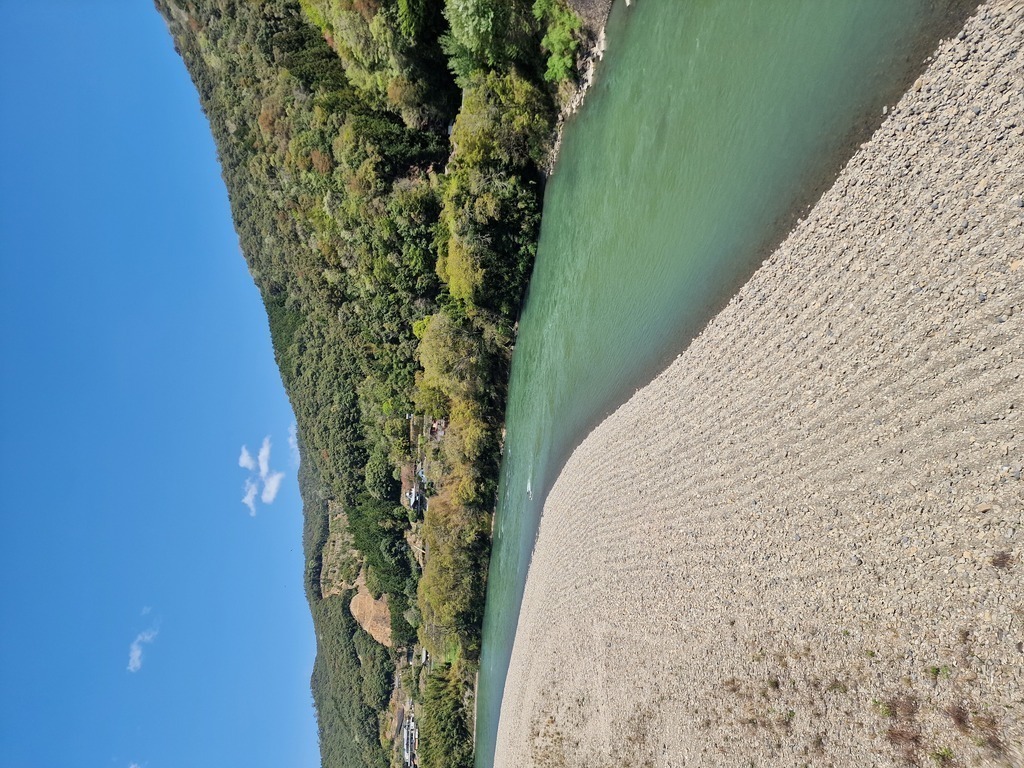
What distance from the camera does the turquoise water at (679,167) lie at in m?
13.3

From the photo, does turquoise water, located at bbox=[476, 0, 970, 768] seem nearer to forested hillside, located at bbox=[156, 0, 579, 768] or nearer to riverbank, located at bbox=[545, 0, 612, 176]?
riverbank, located at bbox=[545, 0, 612, 176]

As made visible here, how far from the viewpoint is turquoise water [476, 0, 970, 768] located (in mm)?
13273

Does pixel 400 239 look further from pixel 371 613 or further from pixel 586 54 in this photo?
pixel 371 613

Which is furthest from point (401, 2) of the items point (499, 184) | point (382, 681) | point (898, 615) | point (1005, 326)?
point (382, 681)

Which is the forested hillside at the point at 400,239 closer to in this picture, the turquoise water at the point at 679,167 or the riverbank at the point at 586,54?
the riverbank at the point at 586,54

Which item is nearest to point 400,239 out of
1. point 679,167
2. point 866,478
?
point 679,167

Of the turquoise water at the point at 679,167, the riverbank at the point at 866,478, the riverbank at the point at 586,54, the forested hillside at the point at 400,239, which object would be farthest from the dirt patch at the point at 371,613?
the riverbank at the point at 586,54

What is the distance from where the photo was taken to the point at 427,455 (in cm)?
3781

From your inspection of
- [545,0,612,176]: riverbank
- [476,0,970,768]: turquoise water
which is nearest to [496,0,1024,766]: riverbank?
[476,0,970,768]: turquoise water

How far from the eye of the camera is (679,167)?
1842 cm

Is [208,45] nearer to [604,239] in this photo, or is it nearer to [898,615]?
[604,239]

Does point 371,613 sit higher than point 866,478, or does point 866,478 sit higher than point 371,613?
point 371,613

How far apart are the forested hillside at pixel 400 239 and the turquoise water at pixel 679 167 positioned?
8.07 feet

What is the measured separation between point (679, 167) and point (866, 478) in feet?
34.2
